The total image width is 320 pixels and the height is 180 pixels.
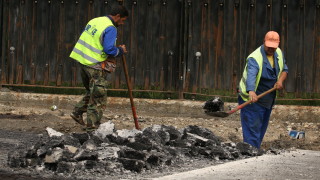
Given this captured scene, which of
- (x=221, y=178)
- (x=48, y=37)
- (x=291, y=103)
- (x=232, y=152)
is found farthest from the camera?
(x=48, y=37)

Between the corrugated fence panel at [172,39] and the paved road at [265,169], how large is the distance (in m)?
4.61

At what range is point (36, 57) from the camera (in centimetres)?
1675

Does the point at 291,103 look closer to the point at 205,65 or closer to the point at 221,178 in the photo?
the point at 205,65

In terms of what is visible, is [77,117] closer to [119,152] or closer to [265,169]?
[119,152]

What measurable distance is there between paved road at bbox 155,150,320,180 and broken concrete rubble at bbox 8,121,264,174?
46 cm

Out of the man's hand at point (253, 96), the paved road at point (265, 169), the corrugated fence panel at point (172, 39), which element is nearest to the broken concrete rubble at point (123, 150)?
the paved road at point (265, 169)

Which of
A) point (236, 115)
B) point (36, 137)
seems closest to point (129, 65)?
point (236, 115)

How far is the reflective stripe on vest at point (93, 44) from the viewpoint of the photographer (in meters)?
12.9

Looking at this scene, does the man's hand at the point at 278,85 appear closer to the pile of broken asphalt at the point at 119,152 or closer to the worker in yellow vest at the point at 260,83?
the worker in yellow vest at the point at 260,83

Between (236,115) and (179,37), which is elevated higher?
(179,37)

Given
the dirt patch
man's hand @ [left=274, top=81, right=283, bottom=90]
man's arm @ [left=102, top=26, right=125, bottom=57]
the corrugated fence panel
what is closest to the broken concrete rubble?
man's hand @ [left=274, top=81, right=283, bottom=90]

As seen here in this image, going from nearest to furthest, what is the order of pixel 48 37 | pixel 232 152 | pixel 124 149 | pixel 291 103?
pixel 124 149, pixel 232 152, pixel 291 103, pixel 48 37

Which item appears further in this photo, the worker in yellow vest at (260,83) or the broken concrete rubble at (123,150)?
the worker in yellow vest at (260,83)

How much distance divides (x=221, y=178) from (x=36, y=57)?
813cm
